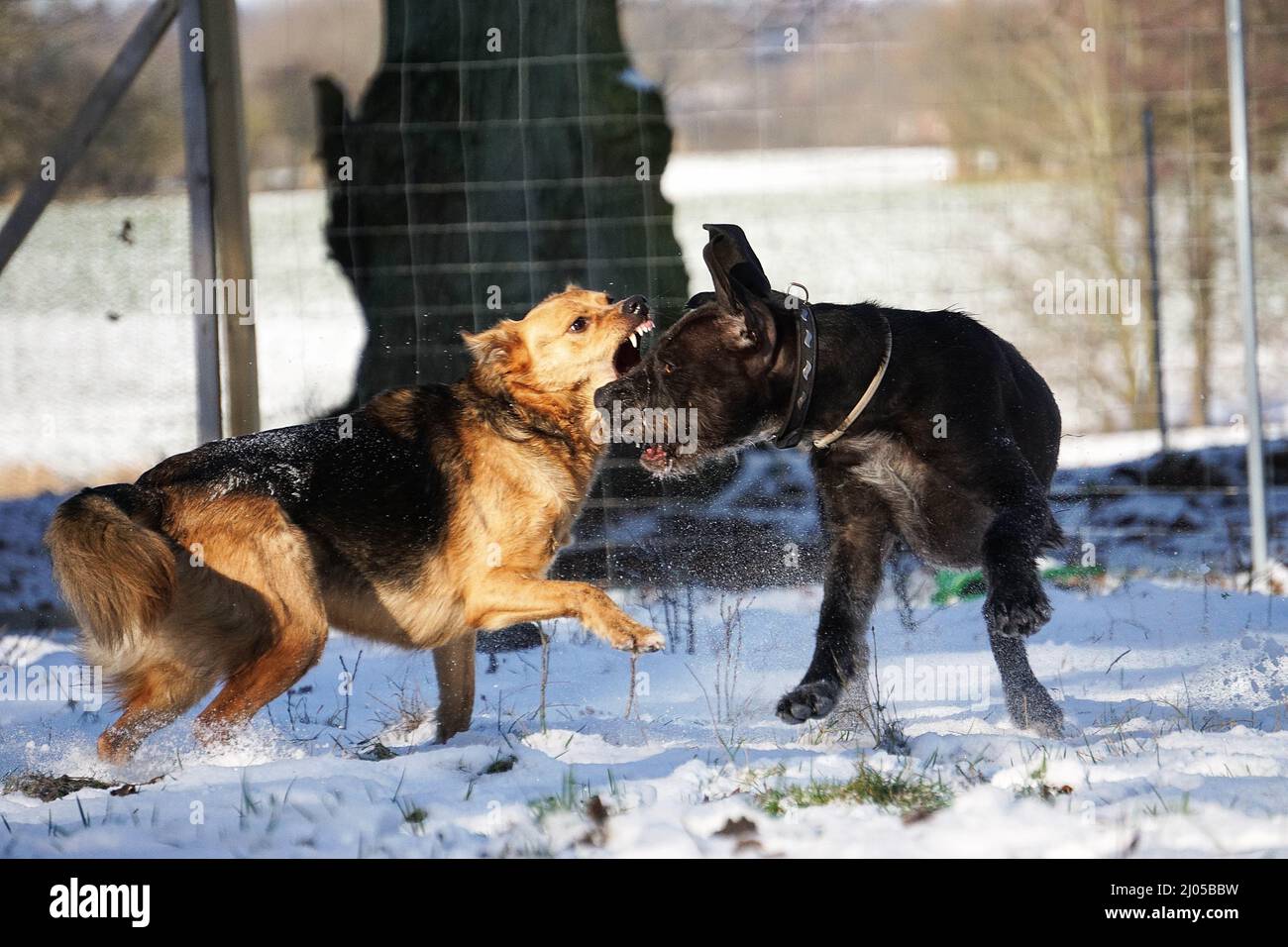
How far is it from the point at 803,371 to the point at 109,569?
216cm

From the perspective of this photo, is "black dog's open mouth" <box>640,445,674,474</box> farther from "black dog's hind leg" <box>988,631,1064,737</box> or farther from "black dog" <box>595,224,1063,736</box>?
"black dog's hind leg" <box>988,631,1064,737</box>

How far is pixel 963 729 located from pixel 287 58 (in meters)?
6.31

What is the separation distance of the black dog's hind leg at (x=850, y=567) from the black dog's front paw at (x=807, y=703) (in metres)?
0.16

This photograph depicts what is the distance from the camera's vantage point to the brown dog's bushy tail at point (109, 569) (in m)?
3.87

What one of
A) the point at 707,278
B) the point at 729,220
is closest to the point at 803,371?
the point at 707,278

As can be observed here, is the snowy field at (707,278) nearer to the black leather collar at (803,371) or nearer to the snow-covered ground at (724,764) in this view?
the snow-covered ground at (724,764)

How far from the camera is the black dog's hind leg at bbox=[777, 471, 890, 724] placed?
4.25m

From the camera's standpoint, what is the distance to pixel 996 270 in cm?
841

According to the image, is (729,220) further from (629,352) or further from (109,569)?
(109,569)

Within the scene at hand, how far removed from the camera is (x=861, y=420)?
4.21 meters

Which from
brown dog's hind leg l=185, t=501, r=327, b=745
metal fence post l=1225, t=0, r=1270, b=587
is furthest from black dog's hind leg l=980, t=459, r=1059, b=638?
metal fence post l=1225, t=0, r=1270, b=587

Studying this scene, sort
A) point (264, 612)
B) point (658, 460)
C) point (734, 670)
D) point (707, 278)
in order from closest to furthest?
point (264, 612) < point (658, 460) < point (734, 670) < point (707, 278)

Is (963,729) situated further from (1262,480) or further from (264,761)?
(1262,480)

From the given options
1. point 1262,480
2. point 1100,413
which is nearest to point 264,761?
point 1262,480
